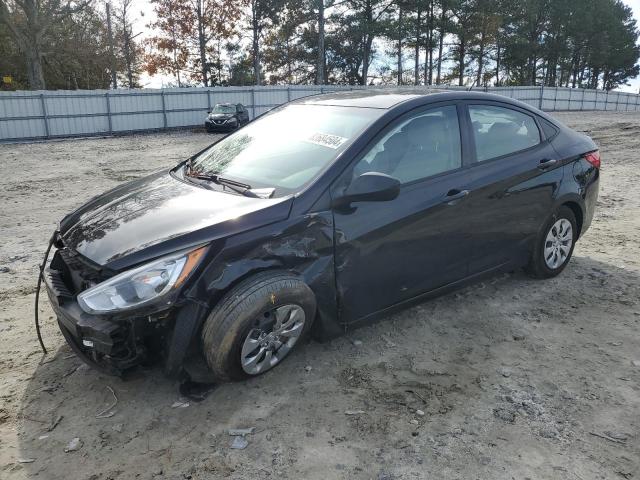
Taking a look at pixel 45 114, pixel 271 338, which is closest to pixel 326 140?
pixel 271 338

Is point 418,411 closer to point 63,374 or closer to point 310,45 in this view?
point 63,374

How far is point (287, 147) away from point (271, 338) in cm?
135

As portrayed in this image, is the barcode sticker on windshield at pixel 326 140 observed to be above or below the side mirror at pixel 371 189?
above

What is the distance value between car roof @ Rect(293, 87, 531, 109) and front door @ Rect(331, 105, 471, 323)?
0.39 ft

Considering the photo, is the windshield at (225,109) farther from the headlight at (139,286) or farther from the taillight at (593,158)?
the headlight at (139,286)

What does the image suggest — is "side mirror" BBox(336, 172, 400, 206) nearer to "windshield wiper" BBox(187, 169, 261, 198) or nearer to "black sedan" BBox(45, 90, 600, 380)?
"black sedan" BBox(45, 90, 600, 380)

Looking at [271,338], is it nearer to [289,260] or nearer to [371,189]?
[289,260]

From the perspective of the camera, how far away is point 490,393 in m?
3.06

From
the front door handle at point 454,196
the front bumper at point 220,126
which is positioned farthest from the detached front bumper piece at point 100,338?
the front bumper at point 220,126

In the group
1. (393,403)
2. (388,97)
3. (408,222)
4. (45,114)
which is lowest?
(393,403)

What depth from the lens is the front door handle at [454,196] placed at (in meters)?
3.57

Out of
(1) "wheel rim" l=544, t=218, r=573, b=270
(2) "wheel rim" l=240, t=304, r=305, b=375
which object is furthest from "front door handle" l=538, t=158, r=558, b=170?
(2) "wheel rim" l=240, t=304, r=305, b=375

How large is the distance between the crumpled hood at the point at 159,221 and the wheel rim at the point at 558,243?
103 inches

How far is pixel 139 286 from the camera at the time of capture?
265 cm
